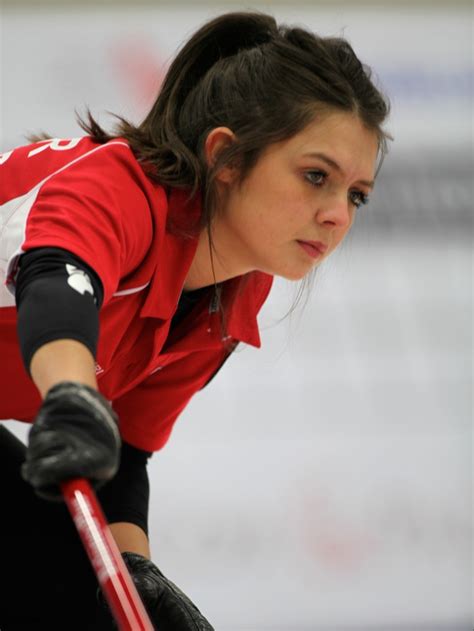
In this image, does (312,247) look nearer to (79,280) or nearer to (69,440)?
(79,280)

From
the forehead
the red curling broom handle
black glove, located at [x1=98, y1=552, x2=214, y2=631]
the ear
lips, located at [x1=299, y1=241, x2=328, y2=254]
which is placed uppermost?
the ear

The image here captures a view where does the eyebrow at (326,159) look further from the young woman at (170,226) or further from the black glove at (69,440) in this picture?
the black glove at (69,440)

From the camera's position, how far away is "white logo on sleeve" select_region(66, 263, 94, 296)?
0.86 metres

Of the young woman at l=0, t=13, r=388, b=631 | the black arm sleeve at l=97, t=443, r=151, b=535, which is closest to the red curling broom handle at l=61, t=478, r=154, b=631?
the young woman at l=0, t=13, r=388, b=631

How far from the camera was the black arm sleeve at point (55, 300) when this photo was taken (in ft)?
2.73

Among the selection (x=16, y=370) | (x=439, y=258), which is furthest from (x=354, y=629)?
(x=16, y=370)

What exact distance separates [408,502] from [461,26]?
1.14 metres

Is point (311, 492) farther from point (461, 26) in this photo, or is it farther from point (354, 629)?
point (461, 26)

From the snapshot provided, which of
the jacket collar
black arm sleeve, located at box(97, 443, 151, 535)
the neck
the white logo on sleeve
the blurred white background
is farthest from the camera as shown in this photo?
the blurred white background

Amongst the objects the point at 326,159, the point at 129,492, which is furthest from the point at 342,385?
the point at 326,159

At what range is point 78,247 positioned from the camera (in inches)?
35.3

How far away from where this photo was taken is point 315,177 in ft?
3.77

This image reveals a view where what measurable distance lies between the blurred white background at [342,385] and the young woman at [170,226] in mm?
824

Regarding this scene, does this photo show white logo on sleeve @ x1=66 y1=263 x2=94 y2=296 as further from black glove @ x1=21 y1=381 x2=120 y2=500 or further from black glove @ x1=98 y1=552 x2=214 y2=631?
black glove @ x1=98 y1=552 x2=214 y2=631
